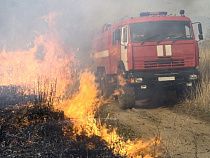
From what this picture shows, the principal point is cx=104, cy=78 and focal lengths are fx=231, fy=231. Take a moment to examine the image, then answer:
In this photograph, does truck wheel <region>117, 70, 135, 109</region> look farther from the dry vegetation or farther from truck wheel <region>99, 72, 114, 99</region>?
truck wheel <region>99, 72, 114, 99</region>

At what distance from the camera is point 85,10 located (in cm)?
1739

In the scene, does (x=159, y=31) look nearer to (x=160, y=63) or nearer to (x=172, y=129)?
(x=160, y=63)

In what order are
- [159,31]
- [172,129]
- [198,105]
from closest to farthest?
[172,129] < [198,105] < [159,31]

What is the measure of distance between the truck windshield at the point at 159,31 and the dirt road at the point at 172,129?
2.44 meters

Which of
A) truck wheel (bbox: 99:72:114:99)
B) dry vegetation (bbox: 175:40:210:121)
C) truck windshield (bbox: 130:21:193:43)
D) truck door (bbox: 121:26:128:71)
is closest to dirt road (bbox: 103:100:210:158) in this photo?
dry vegetation (bbox: 175:40:210:121)

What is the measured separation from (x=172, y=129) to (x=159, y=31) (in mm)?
3717

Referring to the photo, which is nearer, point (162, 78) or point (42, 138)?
point (42, 138)

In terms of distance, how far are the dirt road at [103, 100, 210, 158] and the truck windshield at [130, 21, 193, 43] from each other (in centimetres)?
244

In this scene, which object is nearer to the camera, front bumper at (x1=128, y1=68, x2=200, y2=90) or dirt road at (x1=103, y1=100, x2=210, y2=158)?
dirt road at (x1=103, y1=100, x2=210, y2=158)

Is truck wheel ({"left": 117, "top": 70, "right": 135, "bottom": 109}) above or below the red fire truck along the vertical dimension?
below

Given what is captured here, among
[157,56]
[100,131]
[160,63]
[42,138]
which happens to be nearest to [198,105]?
[160,63]

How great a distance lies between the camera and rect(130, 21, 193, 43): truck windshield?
7875mm

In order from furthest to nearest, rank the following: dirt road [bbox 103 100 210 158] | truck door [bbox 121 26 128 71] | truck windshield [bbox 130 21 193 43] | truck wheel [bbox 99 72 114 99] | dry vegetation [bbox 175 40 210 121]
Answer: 1. truck wheel [bbox 99 72 114 99]
2. truck door [bbox 121 26 128 71]
3. truck windshield [bbox 130 21 193 43]
4. dry vegetation [bbox 175 40 210 121]
5. dirt road [bbox 103 100 210 158]

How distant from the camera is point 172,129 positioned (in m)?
5.63
